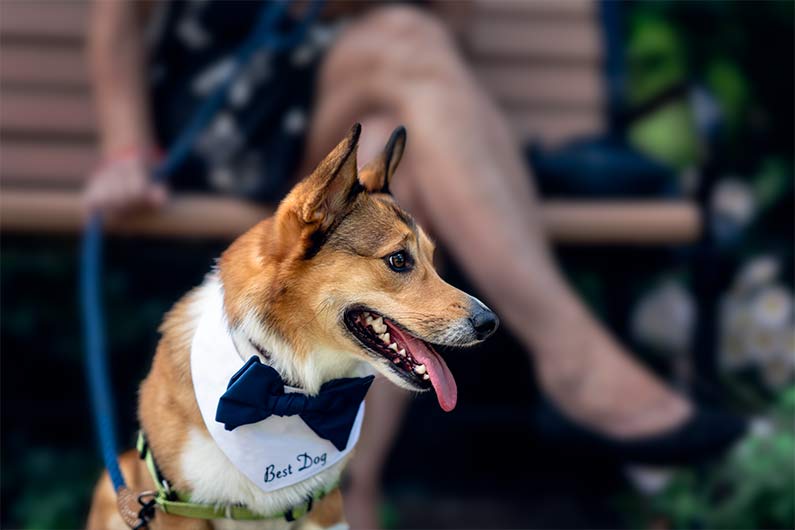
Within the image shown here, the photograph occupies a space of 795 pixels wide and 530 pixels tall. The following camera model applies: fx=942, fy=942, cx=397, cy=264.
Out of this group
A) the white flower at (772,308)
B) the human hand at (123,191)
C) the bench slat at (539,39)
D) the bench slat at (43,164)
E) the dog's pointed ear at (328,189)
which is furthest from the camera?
the bench slat at (539,39)

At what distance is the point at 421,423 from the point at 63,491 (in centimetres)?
123

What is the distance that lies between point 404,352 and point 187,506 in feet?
1.35

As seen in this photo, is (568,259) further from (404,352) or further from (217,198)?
(404,352)

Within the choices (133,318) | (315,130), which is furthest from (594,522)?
(133,318)

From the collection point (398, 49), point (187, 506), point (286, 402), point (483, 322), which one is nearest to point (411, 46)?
point (398, 49)

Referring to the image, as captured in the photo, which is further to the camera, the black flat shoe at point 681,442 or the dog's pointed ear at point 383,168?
the black flat shoe at point 681,442

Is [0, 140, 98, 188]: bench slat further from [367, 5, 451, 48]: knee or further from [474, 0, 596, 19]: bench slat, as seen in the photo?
[474, 0, 596, 19]: bench slat

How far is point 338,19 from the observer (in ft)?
9.25

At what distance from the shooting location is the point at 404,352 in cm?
149

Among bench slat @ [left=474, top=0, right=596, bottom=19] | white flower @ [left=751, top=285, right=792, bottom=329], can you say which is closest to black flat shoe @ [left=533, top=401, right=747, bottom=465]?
white flower @ [left=751, top=285, right=792, bottom=329]

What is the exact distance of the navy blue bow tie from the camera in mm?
1384

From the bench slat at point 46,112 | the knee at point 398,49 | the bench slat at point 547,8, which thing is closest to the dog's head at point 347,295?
the knee at point 398,49

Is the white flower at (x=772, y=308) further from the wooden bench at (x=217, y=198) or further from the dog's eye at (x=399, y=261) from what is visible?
the dog's eye at (x=399, y=261)

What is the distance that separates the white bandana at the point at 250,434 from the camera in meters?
1.45
